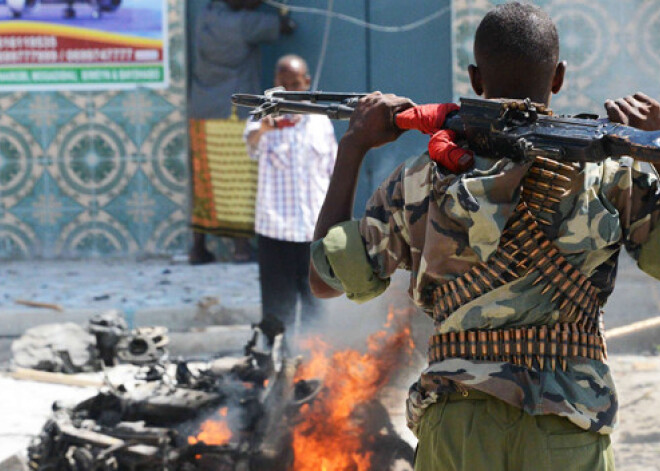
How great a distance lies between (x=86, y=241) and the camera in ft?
30.3

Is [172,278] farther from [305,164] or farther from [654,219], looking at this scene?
[654,219]

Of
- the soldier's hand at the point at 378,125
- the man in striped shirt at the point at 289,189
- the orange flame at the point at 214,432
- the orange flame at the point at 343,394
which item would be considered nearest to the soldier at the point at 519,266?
the soldier's hand at the point at 378,125

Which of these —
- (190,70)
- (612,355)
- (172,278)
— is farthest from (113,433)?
(190,70)

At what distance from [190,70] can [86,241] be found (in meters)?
1.71

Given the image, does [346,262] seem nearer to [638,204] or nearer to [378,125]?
[378,125]

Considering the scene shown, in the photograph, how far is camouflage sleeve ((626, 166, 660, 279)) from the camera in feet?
7.67

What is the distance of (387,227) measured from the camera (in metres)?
2.47

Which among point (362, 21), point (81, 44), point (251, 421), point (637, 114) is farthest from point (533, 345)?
point (81, 44)

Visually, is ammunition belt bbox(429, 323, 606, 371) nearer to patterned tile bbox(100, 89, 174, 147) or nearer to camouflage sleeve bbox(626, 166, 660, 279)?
camouflage sleeve bbox(626, 166, 660, 279)

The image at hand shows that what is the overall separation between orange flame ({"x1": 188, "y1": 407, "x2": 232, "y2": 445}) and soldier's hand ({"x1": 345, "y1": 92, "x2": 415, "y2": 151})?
236cm

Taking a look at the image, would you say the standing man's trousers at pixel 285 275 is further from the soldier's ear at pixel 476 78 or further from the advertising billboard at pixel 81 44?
the soldier's ear at pixel 476 78

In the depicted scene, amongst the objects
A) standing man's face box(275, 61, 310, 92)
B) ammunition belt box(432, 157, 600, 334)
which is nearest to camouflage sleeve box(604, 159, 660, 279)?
ammunition belt box(432, 157, 600, 334)

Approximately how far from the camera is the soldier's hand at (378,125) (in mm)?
2521

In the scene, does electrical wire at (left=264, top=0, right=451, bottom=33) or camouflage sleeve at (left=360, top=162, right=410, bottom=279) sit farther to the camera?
electrical wire at (left=264, top=0, right=451, bottom=33)
